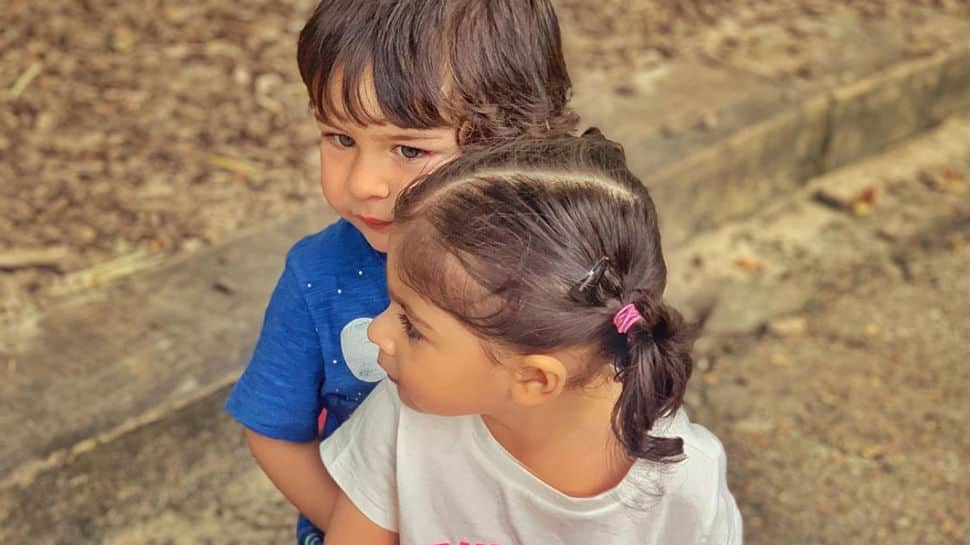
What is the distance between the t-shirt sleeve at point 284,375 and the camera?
2.00 metres

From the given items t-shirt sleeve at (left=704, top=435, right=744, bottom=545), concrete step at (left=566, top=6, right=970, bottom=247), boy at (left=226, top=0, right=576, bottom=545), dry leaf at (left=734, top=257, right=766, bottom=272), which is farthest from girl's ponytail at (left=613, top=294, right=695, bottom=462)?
dry leaf at (left=734, top=257, right=766, bottom=272)

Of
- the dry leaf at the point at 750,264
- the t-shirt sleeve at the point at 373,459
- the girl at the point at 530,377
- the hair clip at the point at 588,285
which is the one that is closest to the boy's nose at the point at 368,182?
the girl at the point at 530,377

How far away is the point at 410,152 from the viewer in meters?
1.93

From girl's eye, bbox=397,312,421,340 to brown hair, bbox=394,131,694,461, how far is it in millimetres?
52

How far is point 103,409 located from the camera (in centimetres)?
286

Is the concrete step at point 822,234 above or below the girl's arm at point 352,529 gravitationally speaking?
below

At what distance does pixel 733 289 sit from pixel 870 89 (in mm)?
931

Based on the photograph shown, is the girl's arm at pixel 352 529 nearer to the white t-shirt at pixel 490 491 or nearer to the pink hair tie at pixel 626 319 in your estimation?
the white t-shirt at pixel 490 491

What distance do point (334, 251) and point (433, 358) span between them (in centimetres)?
39

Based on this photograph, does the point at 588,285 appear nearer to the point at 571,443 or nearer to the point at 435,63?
the point at 571,443

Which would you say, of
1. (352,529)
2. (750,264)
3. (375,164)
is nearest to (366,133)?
(375,164)

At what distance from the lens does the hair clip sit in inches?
63.6

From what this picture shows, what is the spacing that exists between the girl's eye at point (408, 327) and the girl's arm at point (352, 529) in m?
0.32

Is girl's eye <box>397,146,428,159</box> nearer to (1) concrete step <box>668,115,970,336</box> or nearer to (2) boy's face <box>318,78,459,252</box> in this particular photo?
(2) boy's face <box>318,78,459,252</box>
